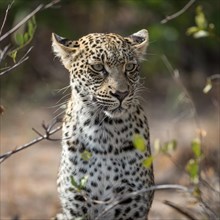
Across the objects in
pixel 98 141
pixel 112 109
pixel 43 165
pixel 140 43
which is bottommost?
pixel 43 165

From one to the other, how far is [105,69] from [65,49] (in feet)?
1.47

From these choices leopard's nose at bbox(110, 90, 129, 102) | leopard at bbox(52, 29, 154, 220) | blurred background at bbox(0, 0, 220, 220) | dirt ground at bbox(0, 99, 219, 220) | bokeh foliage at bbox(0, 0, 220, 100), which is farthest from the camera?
bokeh foliage at bbox(0, 0, 220, 100)

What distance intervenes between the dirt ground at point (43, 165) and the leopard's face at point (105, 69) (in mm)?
2006

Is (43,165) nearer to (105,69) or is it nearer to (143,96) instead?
(143,96)

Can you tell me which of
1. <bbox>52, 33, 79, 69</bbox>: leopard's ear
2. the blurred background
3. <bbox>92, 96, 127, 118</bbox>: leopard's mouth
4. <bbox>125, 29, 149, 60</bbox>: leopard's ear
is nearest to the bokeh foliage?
the blurred background

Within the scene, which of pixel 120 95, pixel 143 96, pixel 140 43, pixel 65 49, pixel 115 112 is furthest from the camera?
pixel 143 96

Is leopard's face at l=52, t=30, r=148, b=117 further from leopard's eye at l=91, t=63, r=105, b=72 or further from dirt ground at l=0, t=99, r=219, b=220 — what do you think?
dirt ground at l=0, t=99, r=219, b=220

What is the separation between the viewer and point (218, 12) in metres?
13.4

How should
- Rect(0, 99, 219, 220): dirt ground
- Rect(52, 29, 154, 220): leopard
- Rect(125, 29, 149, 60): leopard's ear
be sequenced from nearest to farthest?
Rect(52, 29, 154, 220): leopard → Rect(125, 29, 149, 60): leopard's ear → Rect(0, 99, 219, 220): dirt ground

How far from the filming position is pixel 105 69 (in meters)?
7.14

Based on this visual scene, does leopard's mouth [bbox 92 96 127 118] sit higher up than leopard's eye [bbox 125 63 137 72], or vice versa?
leopard's eye [bbox 125 63 137 72]

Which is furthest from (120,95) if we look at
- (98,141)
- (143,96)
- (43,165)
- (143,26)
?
(143,96)

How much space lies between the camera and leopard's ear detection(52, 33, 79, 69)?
7418 millimetres

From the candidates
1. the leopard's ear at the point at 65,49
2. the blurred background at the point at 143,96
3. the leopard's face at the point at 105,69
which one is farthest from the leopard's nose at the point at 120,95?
the blurred background at the point at 143,96
